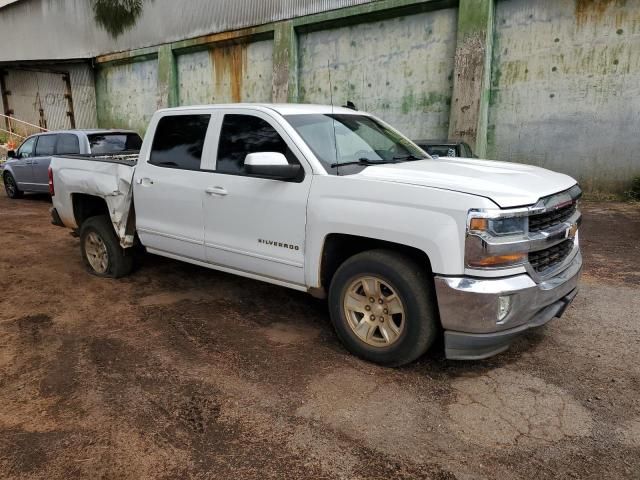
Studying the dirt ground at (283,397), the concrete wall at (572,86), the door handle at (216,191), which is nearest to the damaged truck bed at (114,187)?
the dirt ground at (283,397)

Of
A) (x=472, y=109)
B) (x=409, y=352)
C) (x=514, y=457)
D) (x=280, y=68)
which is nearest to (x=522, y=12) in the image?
(x=472, y=109)

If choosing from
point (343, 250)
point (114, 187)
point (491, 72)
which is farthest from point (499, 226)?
point (491, 72)

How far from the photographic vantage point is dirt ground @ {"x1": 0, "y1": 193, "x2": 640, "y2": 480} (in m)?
2.59

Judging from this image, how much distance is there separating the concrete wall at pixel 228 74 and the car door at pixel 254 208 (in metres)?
11.5

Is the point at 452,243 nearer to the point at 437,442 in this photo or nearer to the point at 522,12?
the point at 437,442

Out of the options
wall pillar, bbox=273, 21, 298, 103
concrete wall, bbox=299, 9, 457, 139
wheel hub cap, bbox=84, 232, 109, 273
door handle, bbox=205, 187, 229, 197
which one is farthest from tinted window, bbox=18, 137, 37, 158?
door handle, bbox=205, 187, 229, 197

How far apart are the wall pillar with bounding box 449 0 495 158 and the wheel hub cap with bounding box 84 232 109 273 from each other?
8.33 meters

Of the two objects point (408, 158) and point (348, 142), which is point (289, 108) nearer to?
point (348, 142)

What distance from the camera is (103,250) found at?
5.77 metres

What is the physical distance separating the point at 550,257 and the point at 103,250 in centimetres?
468

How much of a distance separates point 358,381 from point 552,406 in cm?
121

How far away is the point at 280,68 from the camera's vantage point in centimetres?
1437

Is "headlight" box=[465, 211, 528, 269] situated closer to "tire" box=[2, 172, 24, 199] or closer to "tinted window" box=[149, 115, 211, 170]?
"tinted window" box=[149, 115, 211, 170]

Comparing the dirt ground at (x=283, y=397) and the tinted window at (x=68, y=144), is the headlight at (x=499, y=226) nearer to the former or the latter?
the dirt ground at (x=283, y=397)
